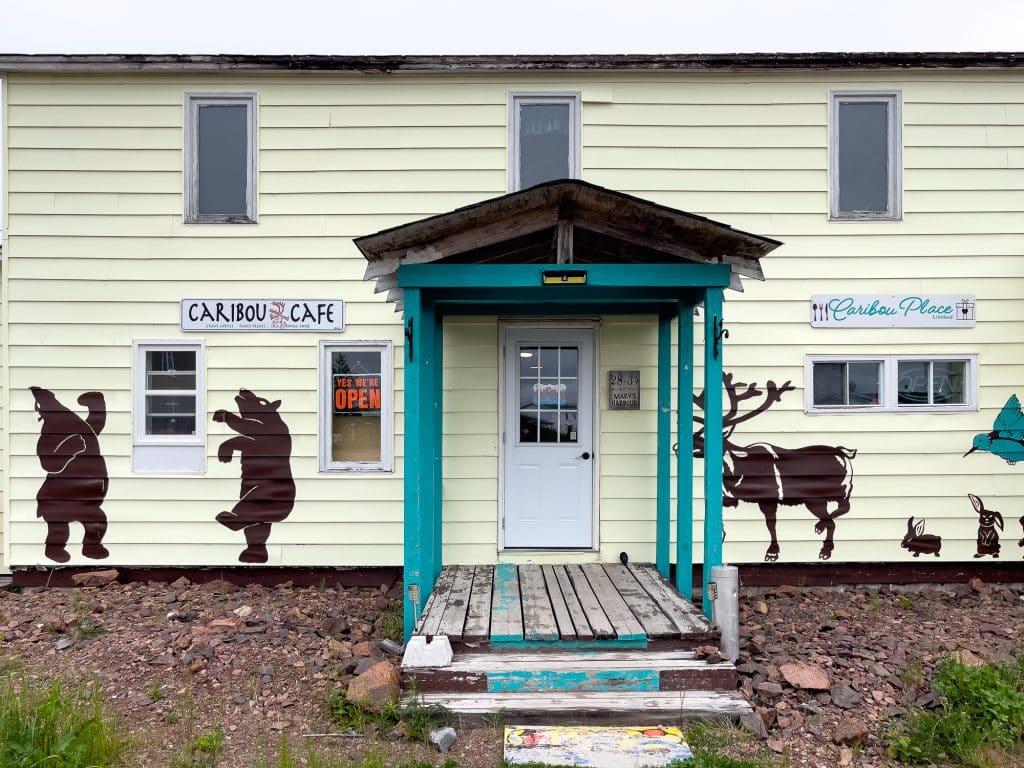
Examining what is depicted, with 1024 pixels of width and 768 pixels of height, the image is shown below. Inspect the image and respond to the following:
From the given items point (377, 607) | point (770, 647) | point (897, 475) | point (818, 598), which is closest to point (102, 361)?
point (377, 607)

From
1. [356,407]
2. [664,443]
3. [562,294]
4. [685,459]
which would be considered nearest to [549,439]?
[664,443]

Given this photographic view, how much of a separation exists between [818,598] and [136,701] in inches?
222

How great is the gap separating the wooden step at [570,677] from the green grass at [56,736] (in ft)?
5.44

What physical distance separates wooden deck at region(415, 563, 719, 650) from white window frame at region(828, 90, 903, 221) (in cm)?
397

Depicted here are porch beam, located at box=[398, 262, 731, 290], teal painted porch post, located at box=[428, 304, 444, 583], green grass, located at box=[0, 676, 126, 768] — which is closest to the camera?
green grass, located at box=[0, 676, 126, 768]

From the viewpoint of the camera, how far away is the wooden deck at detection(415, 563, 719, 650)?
4156mm

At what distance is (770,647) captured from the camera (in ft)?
15.8

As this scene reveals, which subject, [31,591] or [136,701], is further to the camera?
[31,591]

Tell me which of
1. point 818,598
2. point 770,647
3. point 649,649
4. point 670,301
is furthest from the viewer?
point 818,598

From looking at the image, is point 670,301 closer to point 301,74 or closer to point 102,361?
point 301,74

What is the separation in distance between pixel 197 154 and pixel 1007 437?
27.5ft

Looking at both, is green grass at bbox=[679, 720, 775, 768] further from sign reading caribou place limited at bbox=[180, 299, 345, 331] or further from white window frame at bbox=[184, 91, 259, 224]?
white window frame at bbox=[184, 91, 259, 224]

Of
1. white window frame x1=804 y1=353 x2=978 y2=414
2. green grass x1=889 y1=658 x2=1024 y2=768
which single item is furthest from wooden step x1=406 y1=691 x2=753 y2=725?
white window frame x1=804 y1=353 x2=978 y2=414

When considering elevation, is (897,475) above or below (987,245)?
below
